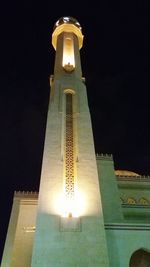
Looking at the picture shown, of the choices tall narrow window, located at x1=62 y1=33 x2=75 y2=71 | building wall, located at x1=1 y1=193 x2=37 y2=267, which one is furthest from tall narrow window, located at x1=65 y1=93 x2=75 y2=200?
building wall, located at x1=1 y1=193 x2=37 y2=267

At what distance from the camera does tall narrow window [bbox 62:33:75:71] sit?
1502 centimetres

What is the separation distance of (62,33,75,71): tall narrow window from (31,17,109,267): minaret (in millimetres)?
207

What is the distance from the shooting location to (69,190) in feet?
32.9

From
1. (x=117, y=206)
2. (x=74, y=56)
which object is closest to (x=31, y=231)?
(x=117, y=206)

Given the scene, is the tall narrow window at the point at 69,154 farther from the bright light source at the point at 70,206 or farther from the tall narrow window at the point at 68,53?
the tall narrow window at the point at 68,53

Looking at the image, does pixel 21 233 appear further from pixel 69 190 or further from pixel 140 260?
pixel 140 260

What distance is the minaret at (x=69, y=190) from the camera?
27.5 ft

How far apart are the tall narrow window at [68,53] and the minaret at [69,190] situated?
0.21 meters

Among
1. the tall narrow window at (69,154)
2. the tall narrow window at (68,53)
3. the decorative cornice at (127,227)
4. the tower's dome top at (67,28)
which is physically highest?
the tower's dome top at (67,28)

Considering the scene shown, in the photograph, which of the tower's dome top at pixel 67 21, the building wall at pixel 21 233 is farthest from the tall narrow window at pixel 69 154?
the tower's dome top at pixel 67 21

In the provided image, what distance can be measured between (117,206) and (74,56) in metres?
9.19

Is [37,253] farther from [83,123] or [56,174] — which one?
[83,123]

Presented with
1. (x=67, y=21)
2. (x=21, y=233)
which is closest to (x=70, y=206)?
(x=21, y=233)

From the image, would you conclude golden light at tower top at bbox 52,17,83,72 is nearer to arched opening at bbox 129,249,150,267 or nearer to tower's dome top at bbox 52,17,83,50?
tower's dome top at bbox 52,17,83,50
